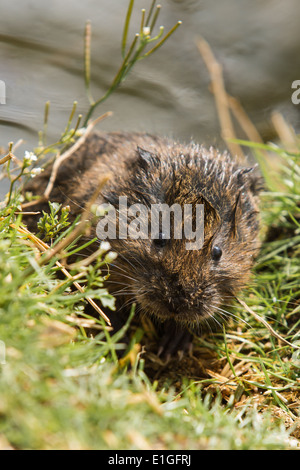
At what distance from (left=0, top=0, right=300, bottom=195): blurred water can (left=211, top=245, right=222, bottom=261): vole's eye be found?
3.09m

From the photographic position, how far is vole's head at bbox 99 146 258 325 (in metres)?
3.39

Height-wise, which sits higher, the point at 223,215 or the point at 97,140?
the point at 97,140

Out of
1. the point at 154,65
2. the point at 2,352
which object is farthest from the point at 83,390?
the point at 154,65

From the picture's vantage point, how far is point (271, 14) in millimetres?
10352

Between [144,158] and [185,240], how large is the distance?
823 mm

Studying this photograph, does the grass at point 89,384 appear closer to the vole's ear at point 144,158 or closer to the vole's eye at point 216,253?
the vole's ear at point 144,158

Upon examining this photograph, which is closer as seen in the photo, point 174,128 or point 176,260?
point 176,260

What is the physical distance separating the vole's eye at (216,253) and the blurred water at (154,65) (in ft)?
10.1

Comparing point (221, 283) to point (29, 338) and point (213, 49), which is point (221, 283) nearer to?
point (29, 338)

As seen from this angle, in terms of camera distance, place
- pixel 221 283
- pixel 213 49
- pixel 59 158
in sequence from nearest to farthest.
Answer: pixel 221 283 < pixel 59 158 < pixel 213 49

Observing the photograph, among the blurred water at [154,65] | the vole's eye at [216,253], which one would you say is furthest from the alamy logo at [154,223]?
the blurred water at [154,65]

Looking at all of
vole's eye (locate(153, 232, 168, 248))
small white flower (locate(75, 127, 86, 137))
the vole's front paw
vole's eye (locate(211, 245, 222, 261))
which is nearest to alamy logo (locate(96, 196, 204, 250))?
vole's eye (locate(153, 232, 168, 248))
